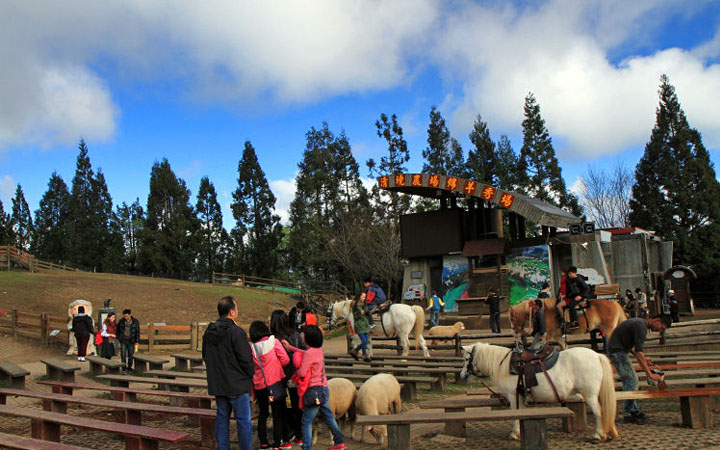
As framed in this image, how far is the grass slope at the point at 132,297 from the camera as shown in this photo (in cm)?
3038

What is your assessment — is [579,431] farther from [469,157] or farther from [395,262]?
[469,157]

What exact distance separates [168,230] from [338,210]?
1966cm

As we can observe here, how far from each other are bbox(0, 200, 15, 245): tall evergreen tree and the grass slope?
126 feet

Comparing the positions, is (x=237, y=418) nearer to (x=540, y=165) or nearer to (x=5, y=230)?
(x=540, y=165)

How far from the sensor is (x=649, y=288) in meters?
26.6

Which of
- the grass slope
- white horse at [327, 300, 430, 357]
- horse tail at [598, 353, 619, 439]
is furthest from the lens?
the grass slope

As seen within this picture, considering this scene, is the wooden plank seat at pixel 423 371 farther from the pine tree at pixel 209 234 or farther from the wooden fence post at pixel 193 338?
the pine tree at pixel 209 234

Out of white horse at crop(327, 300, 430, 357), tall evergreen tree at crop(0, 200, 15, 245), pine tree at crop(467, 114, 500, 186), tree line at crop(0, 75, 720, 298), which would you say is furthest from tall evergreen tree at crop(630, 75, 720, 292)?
tall evergreen tree at crop(0, 200, 15, 245)

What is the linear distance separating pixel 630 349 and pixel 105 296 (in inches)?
1308

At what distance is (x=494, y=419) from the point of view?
5656 mm

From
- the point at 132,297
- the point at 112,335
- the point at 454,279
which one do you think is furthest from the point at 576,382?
the point at 132,297

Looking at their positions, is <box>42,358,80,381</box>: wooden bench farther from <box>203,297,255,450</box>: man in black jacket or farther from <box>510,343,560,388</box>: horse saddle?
<box>510,343,560,388</box>: horse saddle

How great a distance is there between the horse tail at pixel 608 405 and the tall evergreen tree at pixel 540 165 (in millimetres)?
41848

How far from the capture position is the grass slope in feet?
99.7
